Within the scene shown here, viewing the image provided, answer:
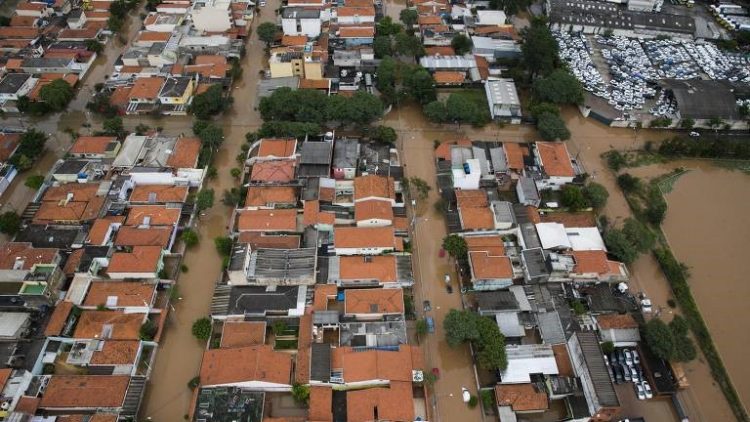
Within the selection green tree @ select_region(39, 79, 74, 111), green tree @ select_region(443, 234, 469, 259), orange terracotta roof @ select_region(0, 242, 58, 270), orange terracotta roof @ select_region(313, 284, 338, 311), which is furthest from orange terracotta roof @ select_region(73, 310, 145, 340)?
green tree @ select_region(39, 79, 74, 111)

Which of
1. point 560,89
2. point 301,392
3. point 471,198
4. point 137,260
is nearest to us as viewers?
point 301,392

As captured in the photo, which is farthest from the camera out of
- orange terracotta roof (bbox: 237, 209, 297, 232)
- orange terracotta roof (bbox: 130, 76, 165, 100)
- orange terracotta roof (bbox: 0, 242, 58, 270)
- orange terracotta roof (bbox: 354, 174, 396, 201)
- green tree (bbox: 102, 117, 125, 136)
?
orange terracotta roof (bbox: 130, 76, 165, 100)

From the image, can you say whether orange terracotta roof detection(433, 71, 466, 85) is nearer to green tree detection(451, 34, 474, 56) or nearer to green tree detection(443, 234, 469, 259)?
green tree detection(451, 34, 474, 56)

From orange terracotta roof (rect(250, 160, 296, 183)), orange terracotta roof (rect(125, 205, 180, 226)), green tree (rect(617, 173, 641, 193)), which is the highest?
orange terracotta roof (rect(250, 160, 296, 183))

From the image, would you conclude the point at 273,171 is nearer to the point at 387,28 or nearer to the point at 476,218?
the point at 476,218

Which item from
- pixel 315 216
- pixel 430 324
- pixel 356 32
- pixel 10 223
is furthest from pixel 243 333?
pixel 356 32

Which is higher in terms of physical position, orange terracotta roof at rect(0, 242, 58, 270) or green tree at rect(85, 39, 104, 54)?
green tree at rect(85, 39, 104, 54)

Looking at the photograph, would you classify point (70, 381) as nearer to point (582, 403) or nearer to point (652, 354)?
point (582, 403)

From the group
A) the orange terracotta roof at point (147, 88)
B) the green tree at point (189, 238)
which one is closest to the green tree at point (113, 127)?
the orange terracotta roof at point (147, 88)
